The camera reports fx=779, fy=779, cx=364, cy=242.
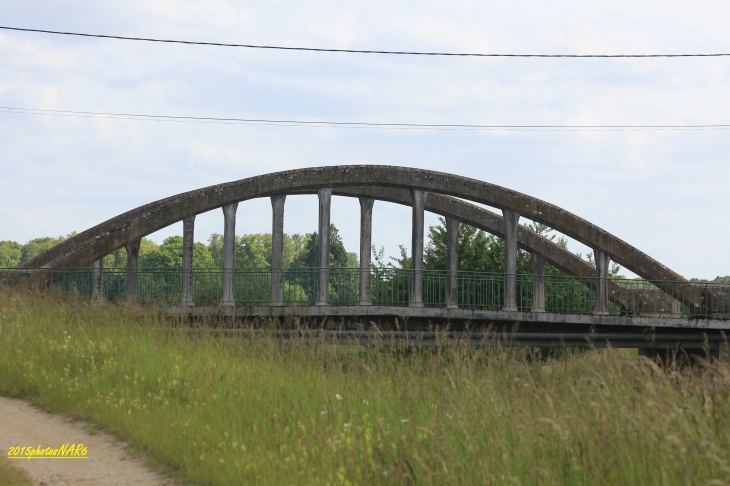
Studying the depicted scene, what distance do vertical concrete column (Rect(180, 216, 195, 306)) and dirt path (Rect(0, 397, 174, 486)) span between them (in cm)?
994

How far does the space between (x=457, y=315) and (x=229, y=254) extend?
5.81m

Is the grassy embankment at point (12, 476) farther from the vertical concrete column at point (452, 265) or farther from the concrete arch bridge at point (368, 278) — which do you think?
the vertical concrete column at point (452, 265)

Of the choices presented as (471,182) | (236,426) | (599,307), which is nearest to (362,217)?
(471,182)

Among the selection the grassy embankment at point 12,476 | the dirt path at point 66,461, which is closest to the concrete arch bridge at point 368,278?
the dirt path at point 66,461

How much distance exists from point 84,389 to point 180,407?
1631mm

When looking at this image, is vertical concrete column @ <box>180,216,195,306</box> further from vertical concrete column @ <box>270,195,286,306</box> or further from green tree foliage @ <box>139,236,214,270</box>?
green tree foliage @ <box>139,236,214,270</box>

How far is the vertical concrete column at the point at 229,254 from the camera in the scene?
1884 centimetres

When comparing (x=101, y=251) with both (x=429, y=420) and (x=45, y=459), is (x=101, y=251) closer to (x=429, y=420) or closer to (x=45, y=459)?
(x=45, y=459)

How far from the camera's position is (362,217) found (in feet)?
Result: 68.4

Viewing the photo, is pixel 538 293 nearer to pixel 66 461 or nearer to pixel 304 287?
pixel 304 287

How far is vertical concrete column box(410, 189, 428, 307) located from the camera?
63.9 ft

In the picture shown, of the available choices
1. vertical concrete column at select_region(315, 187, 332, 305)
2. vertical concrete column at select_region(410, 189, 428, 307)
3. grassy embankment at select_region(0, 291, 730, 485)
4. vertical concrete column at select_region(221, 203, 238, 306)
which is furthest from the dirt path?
vertical concrete column at select_region(410, 189, 428, 307)

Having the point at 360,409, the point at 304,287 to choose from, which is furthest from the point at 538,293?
the point at 360,409

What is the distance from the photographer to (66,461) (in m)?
6.92
